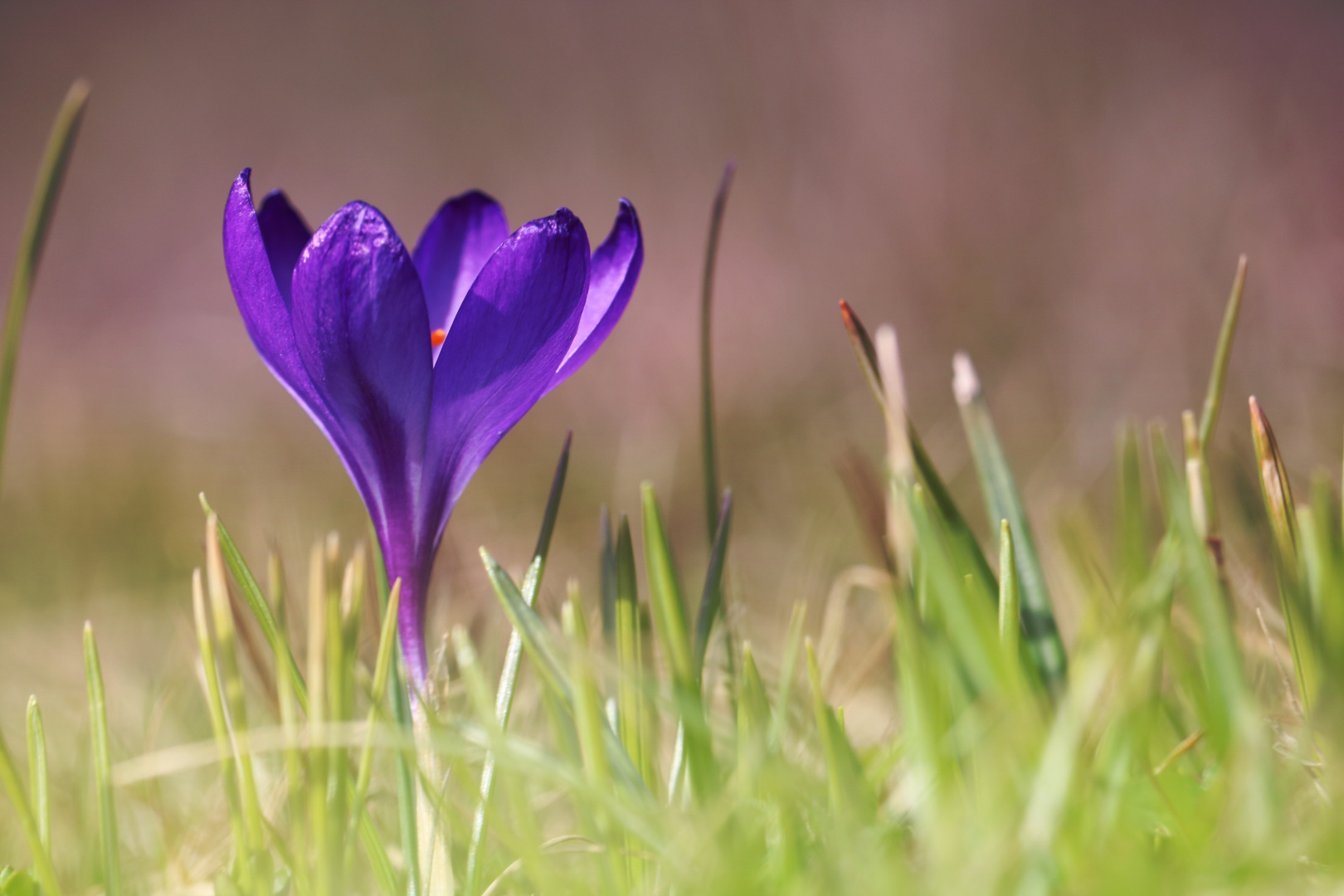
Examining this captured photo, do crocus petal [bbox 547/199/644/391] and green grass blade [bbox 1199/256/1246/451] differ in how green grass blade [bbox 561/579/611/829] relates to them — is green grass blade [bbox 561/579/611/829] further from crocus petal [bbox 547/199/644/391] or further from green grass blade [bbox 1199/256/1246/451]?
green grass blade [bbox 1199/256/1246/451]

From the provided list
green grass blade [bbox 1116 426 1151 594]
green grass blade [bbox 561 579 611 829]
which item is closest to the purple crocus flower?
green grass blade [bbox 561 579 611 829]

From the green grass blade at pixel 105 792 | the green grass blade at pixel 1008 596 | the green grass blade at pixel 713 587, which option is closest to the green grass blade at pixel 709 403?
the green grass blade at pixel 713 587

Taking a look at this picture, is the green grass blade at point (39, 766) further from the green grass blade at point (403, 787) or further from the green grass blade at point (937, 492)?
the green grass blade at point (937, 492)

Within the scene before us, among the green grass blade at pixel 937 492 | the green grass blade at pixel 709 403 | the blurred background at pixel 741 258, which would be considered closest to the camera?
the green grass blade at pixel 937 492

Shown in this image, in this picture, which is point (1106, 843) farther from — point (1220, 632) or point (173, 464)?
point (173, 464)

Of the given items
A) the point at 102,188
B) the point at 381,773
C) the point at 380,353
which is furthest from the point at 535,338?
the point at 102,188

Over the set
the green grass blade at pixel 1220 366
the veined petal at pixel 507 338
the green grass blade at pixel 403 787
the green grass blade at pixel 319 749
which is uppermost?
the veined petal at pixel 507 338
